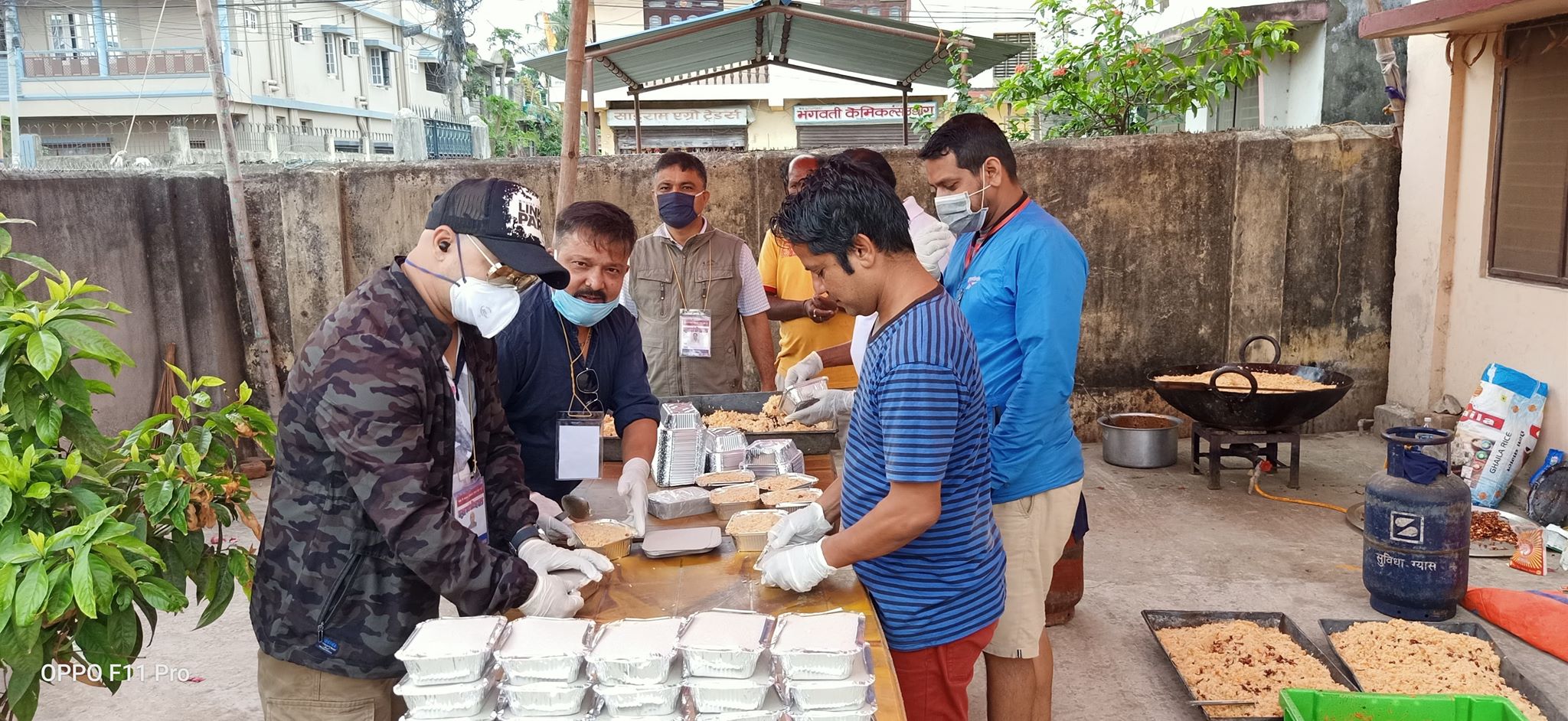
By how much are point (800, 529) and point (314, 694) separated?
3.55ft

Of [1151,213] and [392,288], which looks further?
[1151,213]

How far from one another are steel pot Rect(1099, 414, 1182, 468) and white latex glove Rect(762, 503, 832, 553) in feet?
14.8

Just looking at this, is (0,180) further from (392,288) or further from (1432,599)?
(1432,599)

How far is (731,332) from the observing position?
5000 mm

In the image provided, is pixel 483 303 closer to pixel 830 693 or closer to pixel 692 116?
pixel 830 693

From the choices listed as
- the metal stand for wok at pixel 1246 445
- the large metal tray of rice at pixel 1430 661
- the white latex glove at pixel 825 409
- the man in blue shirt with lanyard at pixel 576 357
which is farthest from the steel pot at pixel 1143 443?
the man in blue shirt with lanyard at pixel 576 357

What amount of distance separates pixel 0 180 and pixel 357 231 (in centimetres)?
182

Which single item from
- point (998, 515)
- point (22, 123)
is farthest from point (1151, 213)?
point (22, 123)

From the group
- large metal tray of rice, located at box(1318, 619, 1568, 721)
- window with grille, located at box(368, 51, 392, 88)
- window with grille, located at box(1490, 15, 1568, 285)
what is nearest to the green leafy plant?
large metal tray of rice, located at box(1318, 619, 1568, 721)

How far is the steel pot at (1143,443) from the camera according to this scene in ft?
Answer: 21.4

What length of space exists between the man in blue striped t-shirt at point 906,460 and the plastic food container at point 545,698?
62 centimetres

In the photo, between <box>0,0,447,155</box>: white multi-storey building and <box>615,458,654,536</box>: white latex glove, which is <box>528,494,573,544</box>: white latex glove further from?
<box>0,0,447,155</box>: white multi-storey building

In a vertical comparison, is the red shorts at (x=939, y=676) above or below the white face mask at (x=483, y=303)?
below

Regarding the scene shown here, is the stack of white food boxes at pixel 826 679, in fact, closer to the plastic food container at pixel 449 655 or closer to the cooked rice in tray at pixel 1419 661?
the plastic food container at pixel 449 655
